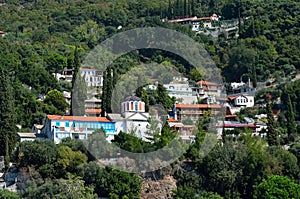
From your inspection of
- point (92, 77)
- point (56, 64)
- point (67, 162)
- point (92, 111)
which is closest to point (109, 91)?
point (92, 111)

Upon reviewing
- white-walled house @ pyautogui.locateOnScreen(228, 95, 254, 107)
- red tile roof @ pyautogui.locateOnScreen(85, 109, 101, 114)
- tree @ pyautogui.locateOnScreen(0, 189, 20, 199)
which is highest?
white-walled house @ pyautogui.locateOnScreen(228, 95, 254, 107)

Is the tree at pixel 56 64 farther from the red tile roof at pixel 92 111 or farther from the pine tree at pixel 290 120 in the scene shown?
the pine tree at pixel 290 120

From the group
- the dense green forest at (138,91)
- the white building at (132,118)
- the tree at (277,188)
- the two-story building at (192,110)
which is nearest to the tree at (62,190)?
the dense green forest at (138,91)

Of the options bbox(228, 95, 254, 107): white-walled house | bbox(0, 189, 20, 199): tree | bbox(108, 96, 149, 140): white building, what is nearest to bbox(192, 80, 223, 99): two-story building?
bbox(228, 95, 254, 107): white-walled house

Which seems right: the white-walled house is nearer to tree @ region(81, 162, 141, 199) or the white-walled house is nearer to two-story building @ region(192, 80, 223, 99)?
two-story building @ region(192, 80, 223, 99)

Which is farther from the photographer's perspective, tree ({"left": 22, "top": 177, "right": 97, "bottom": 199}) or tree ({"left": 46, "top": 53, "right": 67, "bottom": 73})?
tree ({"left": 46, "top": 53, "right": 67, "bottom": 73})

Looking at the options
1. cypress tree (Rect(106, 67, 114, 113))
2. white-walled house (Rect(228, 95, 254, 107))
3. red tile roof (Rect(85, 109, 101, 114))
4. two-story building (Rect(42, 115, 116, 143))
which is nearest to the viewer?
two-story building (Rect(42, 115, 116, 143))

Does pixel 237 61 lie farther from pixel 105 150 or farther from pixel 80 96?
pixel 105 150

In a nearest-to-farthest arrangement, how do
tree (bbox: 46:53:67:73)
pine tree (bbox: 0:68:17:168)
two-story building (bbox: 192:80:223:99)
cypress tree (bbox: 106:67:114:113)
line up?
pine tree (bbox: 0:68:17:168)
cypress tree (bbox: 106:67:114:113)
two-story building (bbox: 192:80:223:99)
tree (bbox: 46:53:67:73)
